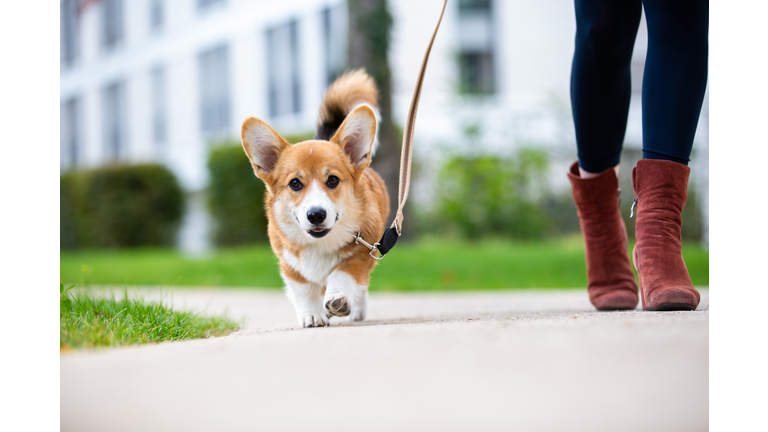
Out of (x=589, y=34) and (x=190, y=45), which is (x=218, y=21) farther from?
(x=589, y=34)

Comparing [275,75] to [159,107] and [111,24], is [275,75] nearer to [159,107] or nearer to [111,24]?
[159,107]

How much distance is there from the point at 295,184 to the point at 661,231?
1.06 m

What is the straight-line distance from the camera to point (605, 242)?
6.83 feet

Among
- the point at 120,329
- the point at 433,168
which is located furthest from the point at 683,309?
the point at 433,168

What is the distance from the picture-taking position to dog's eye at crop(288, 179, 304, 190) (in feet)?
6.28

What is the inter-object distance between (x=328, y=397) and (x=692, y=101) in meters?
1.24

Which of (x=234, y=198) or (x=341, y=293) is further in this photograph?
(x=234, y=198)

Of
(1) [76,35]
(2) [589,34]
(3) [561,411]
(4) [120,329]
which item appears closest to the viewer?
(3) [561,411]

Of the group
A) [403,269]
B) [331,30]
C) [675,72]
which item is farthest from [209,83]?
[331,30]

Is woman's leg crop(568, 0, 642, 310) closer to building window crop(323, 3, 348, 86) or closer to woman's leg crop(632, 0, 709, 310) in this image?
woman's leg crop(632, 0, 709, 310)

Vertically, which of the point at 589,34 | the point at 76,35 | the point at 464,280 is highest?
the point at 76,35

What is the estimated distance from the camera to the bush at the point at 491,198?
775 cm

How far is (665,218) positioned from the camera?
1649 millimetres

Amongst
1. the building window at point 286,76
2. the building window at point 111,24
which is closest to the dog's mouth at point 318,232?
the building window at point 111,24
